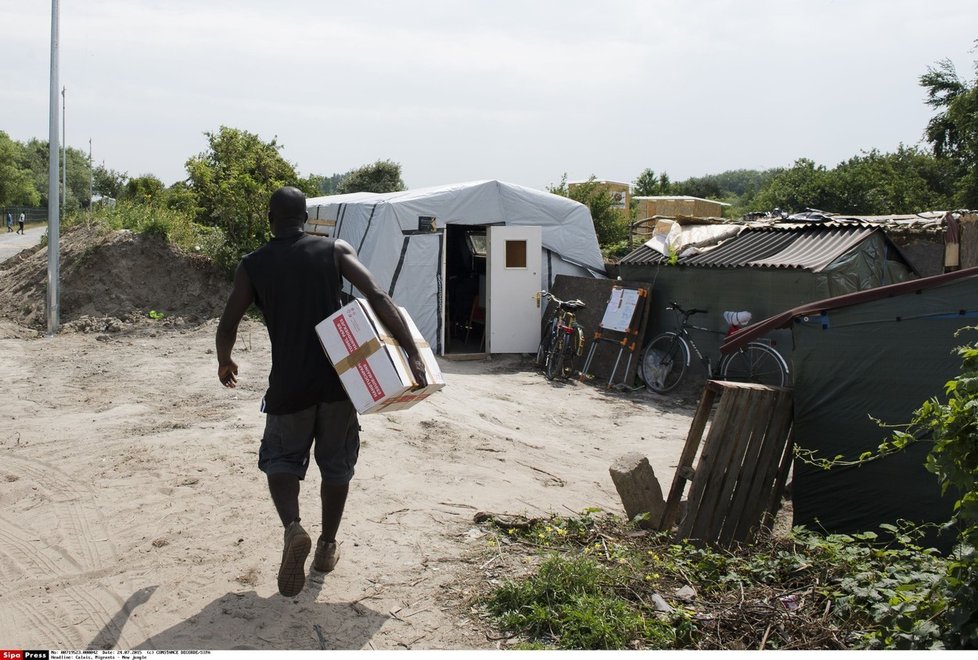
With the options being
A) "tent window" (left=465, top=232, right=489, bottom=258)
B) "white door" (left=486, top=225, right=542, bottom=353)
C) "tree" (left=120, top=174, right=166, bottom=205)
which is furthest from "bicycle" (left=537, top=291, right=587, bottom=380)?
"tree" (left=120, top=174, right=166, bottom=205)

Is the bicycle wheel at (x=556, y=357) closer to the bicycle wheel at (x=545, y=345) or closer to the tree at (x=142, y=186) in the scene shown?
the bicycle wheel at (x=545, y=345)

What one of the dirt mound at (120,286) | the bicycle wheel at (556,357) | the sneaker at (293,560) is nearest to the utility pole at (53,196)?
the dirt mound at (120,286)

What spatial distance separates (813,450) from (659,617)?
224 cm

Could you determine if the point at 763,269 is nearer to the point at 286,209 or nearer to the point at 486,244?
the point at 486,244

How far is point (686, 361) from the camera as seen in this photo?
11.5 meters

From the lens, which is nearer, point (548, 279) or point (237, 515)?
point (237, 515)

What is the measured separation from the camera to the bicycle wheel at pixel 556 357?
1227cm

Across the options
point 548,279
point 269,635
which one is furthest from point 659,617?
point 548,279

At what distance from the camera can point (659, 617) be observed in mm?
3676

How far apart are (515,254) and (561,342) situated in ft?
6.70

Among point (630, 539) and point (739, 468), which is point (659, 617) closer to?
point (630, 539)

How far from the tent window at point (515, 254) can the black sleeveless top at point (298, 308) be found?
385 inches

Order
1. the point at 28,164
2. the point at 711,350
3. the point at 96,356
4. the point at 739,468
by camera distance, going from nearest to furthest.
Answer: the point at 739,468 < the point at 96,356 < the point at 711,350 < the point at 28,164

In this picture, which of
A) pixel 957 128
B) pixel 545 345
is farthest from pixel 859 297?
pixel 957 128
